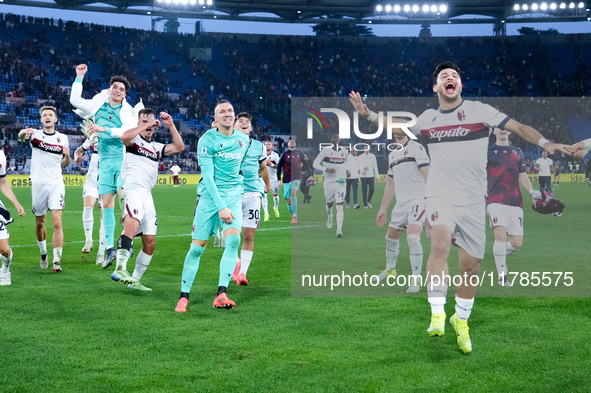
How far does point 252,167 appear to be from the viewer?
945 centimetres

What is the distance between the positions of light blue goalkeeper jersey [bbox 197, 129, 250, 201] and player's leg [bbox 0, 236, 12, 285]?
256cm

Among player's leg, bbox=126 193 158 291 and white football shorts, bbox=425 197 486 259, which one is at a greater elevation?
white football shorts, bbox=425 197 486 259

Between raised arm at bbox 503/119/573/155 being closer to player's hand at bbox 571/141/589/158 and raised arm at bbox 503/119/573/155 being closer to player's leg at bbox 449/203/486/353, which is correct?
player's hand at bbox 571/141/589/158

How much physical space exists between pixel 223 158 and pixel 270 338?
7.49 ft

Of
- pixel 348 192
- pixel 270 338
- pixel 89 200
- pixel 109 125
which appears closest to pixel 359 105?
pixel 270 338

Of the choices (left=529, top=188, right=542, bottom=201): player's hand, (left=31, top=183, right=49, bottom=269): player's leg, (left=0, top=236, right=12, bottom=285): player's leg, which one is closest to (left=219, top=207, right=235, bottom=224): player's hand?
(left=0, top=236, right=12, bottom=285): player's leg

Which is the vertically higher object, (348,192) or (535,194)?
(535,194)

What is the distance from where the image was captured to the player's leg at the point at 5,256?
26.1 feet

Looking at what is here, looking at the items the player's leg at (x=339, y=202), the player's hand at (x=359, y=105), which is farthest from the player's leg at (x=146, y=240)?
the player's leg at (x=339, y=202)

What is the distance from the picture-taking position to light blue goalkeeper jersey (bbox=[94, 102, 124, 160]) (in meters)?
9.89

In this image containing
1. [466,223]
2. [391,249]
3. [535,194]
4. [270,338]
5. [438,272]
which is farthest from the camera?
[535,194]

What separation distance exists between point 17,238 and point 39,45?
3809 centimetres

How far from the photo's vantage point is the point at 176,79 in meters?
52.4

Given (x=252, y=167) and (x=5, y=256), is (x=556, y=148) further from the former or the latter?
(x=5, y=256)
